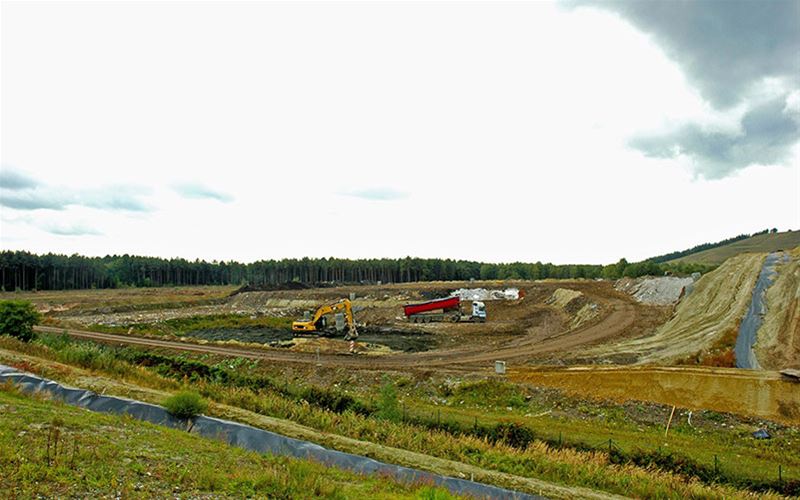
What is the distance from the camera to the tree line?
126688 millimetres

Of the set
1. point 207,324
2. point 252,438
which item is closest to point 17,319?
point 207,324

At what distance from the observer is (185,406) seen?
16312 millimetres

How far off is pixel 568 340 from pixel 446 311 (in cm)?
2398

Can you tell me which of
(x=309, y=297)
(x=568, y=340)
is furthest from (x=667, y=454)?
(x=309, y=297)

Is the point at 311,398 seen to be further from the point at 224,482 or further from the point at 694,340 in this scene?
the point at 694,340

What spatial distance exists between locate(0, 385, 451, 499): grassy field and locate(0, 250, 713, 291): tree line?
4682 inches

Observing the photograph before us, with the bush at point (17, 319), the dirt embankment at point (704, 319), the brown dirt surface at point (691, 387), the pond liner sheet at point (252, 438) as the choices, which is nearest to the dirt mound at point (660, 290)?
the dirt embankment at point (704, 319)

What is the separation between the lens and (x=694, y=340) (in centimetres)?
3312

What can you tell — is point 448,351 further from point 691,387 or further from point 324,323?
point 691,387

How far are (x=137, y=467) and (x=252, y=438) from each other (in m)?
5.18

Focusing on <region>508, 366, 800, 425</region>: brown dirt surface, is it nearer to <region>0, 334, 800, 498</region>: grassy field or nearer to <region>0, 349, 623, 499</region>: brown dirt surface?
<region>0, 334, 800, 498</region>: grassy field

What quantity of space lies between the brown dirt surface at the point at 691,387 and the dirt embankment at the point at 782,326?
4339 millimetres

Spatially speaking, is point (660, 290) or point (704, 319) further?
point (660, 290)

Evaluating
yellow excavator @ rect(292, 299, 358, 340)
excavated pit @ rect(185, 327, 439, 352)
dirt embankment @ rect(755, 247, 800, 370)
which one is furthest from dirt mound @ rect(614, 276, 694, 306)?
yellow excavator @ rect(292, 299, 358, 340)
